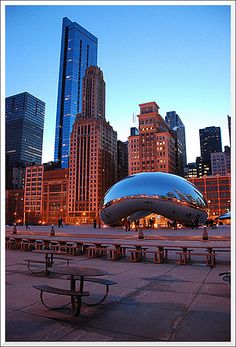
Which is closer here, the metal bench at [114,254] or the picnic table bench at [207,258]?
the picnic table bench at [207,258]

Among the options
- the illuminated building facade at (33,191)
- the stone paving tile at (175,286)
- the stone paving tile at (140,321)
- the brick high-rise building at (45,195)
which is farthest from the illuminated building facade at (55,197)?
the stone paving tile at (140,321)

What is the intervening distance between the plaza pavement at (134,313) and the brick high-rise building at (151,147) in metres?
122

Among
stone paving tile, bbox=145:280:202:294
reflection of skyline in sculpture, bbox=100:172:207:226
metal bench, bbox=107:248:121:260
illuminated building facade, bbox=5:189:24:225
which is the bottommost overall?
illuminated building facade, bbox=5:189:24:225

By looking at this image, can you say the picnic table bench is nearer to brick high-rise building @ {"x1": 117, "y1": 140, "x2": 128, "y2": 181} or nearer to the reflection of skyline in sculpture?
the reflection of skyline in sculpture

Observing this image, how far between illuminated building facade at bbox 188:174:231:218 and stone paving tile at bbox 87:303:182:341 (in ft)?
396

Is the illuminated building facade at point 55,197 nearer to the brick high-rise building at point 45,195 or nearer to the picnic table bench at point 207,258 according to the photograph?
the brick high-rise building at point 45,195

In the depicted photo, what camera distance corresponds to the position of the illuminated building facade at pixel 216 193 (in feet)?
387

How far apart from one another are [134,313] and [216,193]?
123 meters

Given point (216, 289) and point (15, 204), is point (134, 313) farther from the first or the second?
point (15, 204)

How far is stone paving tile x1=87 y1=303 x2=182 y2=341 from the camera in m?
4.01

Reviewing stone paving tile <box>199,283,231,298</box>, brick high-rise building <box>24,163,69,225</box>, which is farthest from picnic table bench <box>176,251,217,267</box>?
brick high-rise building <box>24,163,69,225</box>

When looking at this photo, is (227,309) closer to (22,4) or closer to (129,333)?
(129,333)

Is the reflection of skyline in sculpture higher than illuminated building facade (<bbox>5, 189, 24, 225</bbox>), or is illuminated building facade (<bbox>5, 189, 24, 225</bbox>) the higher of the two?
the reflection of skyline in sculpture

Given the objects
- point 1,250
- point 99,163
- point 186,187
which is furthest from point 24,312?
point 99,163
